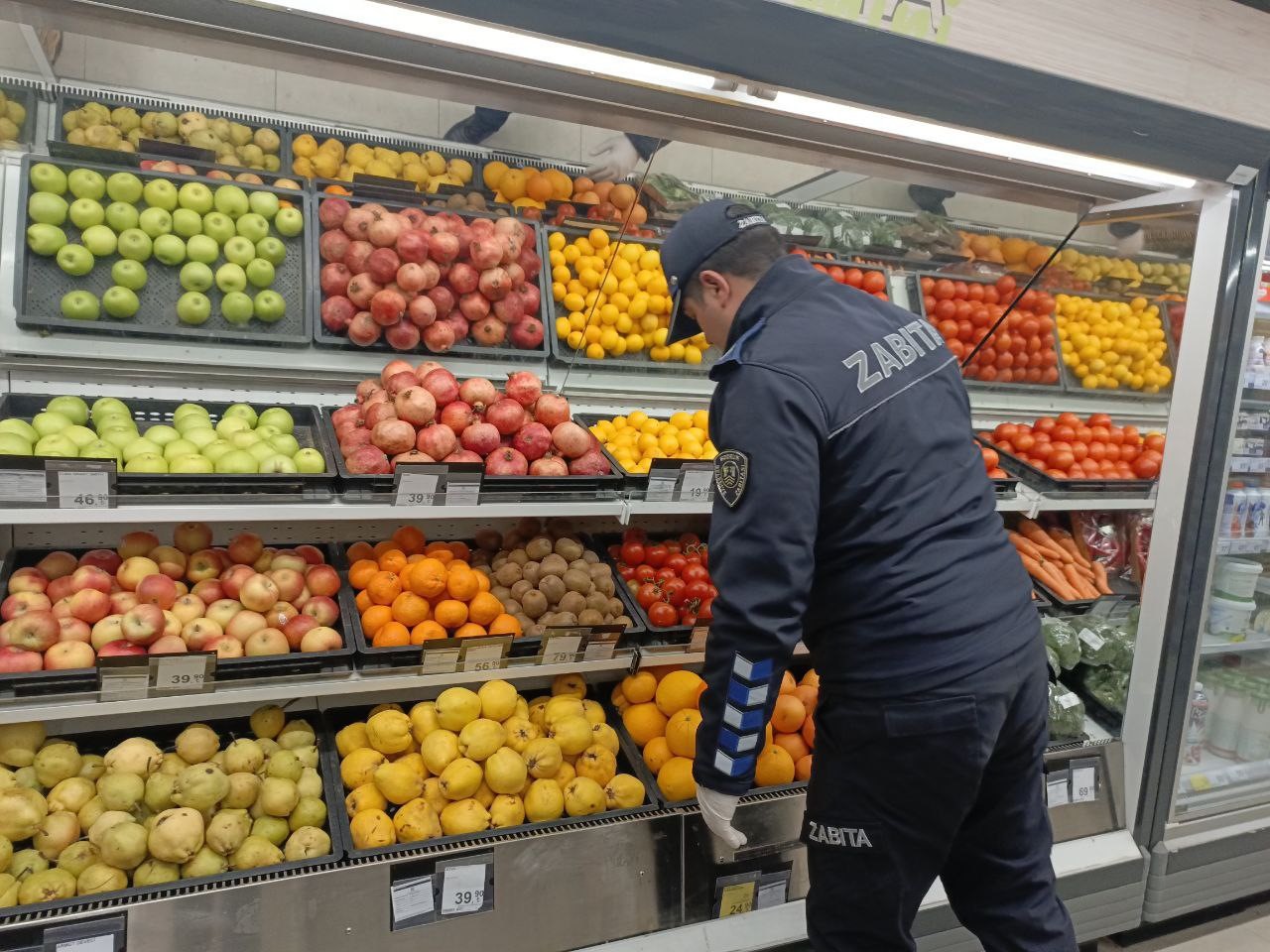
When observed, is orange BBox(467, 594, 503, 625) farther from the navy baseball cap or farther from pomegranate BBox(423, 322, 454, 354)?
the navy baseball cap

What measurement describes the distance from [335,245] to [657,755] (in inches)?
73.1

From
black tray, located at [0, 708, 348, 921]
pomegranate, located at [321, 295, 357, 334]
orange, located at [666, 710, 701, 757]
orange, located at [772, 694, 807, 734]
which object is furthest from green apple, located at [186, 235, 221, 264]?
orange, located at [772, 694, 807, 734]

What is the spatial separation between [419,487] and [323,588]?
46 cm

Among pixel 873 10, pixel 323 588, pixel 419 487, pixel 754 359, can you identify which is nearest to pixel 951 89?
pixel 873 10

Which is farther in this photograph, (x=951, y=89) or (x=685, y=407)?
(x=685, y=407)

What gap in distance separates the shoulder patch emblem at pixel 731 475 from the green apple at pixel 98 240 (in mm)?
1852

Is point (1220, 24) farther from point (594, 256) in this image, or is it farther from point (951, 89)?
point (594, 256)

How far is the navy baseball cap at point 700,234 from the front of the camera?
6.38 ft

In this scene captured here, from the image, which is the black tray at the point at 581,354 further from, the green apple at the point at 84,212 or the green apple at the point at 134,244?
the green apple at the point at 84,212

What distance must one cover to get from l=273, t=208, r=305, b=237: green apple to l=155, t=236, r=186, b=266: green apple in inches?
11.4

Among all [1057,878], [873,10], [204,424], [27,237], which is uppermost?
[873,10]

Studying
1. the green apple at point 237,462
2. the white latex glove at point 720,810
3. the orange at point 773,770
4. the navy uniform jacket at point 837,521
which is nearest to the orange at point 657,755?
the orange at point 773,770

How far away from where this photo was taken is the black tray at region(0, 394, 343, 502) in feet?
6.70

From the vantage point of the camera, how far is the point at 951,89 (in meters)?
2.15
